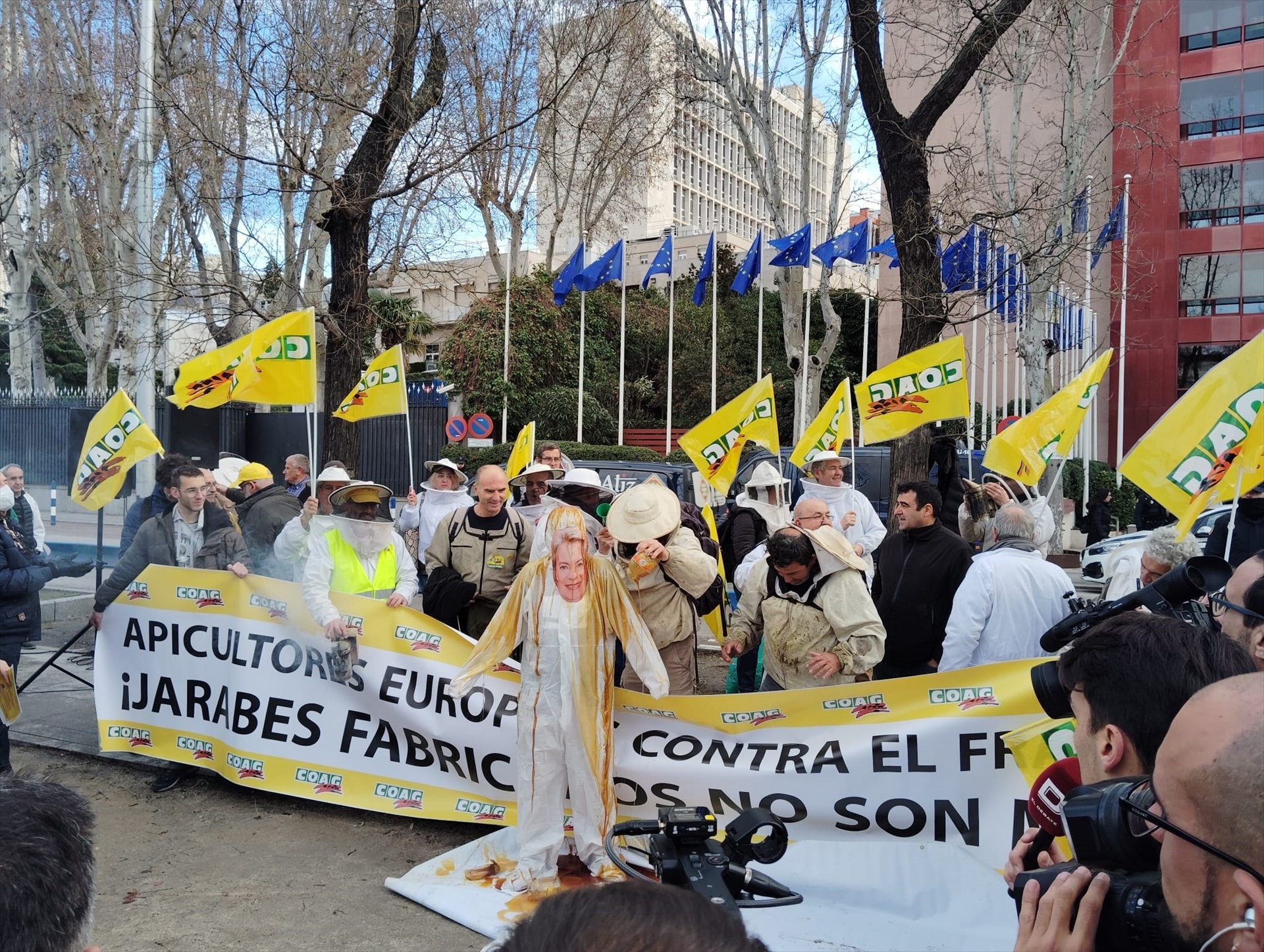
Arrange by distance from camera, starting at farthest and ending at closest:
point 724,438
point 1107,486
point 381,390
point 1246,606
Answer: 1. point 1107,486
2. point 381,390
3. point 724,438
4. point 1246,606

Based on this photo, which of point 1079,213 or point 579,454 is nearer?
point 1079,213

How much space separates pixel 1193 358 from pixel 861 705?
33.7 m

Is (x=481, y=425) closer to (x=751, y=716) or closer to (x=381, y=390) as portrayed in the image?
(x=381, y=390)

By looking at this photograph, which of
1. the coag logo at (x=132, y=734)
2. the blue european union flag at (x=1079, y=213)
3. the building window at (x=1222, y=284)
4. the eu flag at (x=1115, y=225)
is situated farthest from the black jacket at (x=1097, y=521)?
the building window at (x=1222, y=284)

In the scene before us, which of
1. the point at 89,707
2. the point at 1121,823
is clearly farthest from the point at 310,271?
the point at 1121,823

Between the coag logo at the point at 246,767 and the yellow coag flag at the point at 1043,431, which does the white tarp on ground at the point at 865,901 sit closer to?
the coag logo at the point at 246,767

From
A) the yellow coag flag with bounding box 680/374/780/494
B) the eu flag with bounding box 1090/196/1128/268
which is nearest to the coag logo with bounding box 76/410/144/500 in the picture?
the yellow coag flag with bounding box 680/374/780/494

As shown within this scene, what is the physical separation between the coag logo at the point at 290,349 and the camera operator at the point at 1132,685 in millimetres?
7428

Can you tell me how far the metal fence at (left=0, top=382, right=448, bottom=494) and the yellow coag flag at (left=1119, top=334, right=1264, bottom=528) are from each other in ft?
72.7

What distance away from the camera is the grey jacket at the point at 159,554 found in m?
6.50

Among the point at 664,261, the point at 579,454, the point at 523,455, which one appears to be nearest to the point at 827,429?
the point at 523,455

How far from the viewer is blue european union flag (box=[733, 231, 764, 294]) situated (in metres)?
18.9

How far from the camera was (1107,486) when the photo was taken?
2281cm

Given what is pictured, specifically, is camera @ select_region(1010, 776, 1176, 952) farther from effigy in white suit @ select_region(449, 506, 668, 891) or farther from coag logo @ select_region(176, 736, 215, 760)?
coag logo @ select_region(176, 736, 215, 760)
